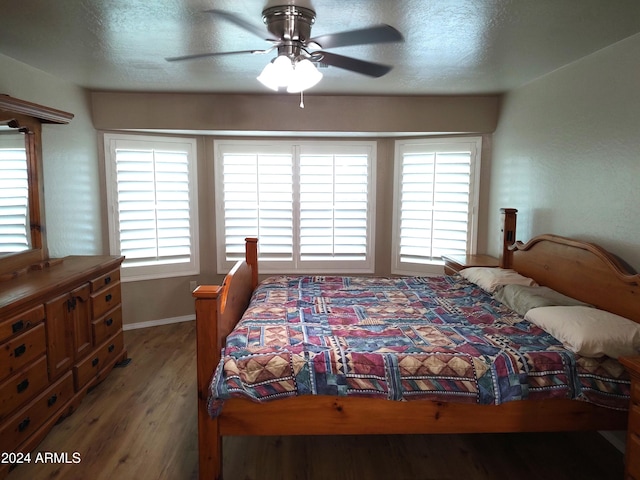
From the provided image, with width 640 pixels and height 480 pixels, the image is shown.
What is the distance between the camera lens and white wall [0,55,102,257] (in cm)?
304

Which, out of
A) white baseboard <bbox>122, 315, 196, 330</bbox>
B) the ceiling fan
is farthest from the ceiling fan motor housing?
white baseboard <bbox>122, 315, 196, 330</bbox>

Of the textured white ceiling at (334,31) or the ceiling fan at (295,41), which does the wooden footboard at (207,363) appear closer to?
the ceiling fan at (295,41)

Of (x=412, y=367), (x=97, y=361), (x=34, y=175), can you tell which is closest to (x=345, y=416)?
(x=412, y=367)

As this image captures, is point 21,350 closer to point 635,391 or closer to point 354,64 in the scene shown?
point 354,64

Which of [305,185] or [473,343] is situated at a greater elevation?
[305,185]

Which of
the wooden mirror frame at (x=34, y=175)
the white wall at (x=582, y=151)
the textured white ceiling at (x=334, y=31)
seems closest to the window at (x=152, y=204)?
the textured white ceiling at (x=334, y=31)

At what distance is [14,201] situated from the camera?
8.86 ft

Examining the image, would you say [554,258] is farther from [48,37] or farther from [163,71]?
[48,37]

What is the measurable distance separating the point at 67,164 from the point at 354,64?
105 inches

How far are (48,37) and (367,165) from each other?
2.96 m

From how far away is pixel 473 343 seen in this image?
7.02ft

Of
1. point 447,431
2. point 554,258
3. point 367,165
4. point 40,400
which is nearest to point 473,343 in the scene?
point 447,431

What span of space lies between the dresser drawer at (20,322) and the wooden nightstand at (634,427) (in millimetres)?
2869

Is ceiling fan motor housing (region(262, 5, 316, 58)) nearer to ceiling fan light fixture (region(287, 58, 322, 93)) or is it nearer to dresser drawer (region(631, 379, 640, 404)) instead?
ceiling fan light fixture (region(287, 58, 322, 93))
